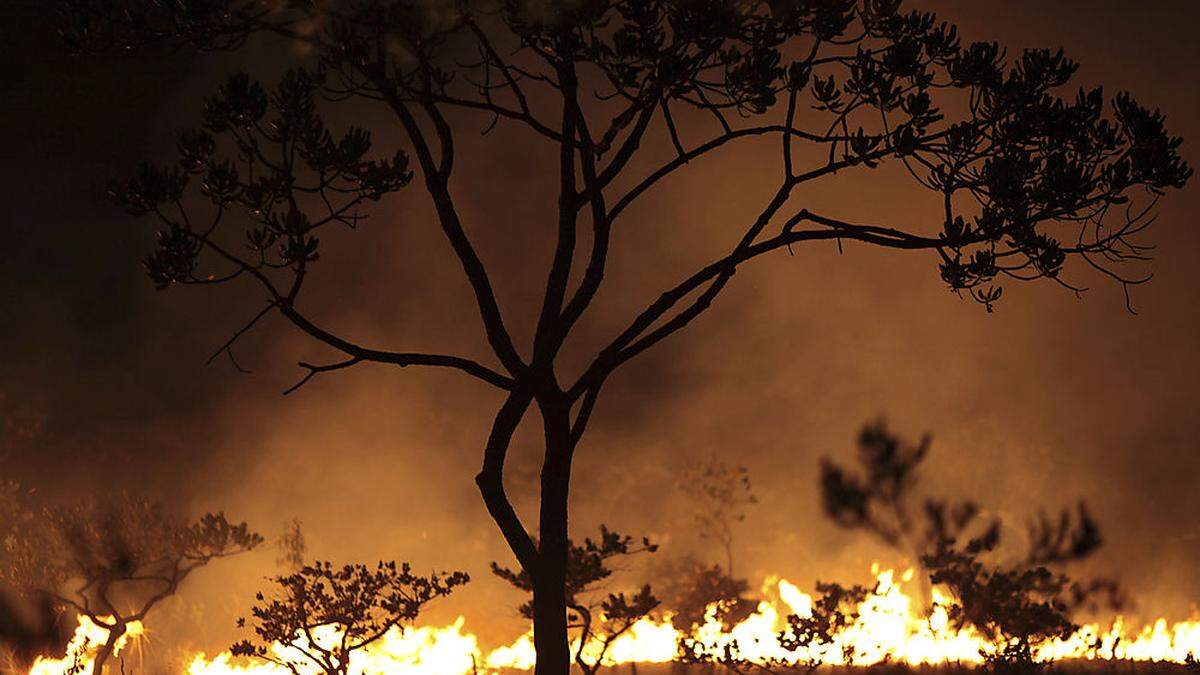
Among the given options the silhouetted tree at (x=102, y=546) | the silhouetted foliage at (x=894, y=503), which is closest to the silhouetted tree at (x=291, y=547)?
the silhouetted tree at (x=102, y=546)

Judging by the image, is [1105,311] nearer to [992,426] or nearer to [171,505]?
[992,426]

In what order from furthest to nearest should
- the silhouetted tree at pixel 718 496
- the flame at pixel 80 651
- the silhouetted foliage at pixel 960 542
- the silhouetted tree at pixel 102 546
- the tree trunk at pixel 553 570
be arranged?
the silhouetted tree at pixel 718 496, the silhouetted tree at pixel 102 546, the flame at pixel 80 651, the silhouetted foliage at pixel 960 542, the tree trunk at pixel 553 570

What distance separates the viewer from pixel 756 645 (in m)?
28.5

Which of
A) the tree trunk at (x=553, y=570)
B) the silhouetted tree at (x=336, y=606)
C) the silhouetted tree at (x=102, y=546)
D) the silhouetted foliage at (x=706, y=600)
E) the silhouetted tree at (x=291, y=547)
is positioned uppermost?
the silhouetted tree at (x=291, y=547)

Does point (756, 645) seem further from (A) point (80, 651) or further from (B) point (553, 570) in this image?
(B) point (553, 570)

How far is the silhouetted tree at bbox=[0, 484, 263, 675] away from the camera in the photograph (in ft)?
101

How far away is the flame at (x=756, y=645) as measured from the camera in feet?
93.9

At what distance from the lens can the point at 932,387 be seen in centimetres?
4669

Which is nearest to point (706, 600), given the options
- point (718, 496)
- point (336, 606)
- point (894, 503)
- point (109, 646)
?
point (894, 503)

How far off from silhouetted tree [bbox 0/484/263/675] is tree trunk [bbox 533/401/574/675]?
21.7m

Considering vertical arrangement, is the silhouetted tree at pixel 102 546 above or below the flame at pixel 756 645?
above

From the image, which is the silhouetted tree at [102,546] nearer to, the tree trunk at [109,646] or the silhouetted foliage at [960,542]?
the tree trunk at [109,646]

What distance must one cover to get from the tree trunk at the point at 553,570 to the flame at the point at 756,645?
16115 millimetres

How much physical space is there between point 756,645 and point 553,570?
743 inches
